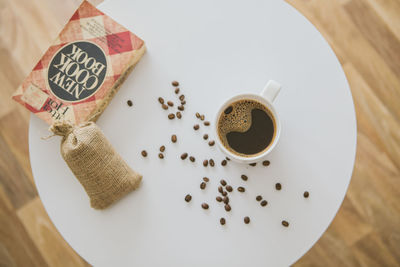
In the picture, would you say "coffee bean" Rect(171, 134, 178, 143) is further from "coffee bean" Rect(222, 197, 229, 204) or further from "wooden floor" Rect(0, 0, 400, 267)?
"wooden floor" Rect(0, 0, 400, 267)

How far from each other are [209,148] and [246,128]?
0.12 meters

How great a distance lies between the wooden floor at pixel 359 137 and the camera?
139 cm

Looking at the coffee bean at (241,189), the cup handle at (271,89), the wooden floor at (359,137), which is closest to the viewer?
the cup handle at (271,89)

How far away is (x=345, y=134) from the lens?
0.87 meters

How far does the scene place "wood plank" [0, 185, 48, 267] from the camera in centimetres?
147

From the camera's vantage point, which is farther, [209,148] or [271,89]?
[209,148]

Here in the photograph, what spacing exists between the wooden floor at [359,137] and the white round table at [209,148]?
64 cm

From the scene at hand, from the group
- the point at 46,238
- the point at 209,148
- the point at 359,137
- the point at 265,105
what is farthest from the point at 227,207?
the point at 46,238

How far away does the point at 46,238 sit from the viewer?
1.47 meters

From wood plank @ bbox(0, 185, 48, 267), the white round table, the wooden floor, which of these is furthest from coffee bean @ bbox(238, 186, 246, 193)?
wood plank @ bbox(0, 185, 48, 267)

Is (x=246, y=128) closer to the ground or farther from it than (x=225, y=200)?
Result: farther from it

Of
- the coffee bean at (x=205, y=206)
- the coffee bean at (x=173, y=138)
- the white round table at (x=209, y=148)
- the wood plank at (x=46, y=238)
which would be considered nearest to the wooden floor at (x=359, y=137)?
the wood plank at (x=46, y=238)

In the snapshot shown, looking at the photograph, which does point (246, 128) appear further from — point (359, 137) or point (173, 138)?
point (359, 137)

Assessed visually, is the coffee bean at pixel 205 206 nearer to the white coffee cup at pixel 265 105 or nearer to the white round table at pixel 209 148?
the white round table at pixel 209 148
